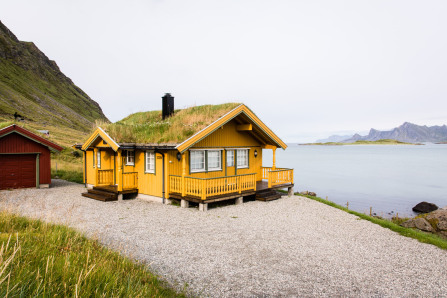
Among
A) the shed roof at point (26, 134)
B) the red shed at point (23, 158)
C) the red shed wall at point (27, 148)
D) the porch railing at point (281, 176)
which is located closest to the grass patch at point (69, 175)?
the red shed wall at point (27, 148)

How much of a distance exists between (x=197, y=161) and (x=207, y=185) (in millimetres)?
2132

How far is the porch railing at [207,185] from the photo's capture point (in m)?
13.9

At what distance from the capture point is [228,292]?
6.24 meters

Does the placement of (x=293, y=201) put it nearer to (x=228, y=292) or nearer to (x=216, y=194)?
(x=216, y=194)

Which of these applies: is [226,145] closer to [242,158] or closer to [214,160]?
[214,160]

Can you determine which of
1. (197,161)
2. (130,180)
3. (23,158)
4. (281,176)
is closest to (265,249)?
(197,161)

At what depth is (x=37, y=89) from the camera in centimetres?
11138

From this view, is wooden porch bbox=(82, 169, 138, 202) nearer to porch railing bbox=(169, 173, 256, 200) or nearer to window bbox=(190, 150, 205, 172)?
porch railing bbox=(169, 173, 256, 200)

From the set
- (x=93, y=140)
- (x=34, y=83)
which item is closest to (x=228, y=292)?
(x=93, y=140)

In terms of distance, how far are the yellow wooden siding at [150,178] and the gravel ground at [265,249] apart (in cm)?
116

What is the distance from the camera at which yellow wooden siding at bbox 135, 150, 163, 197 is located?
50.5 ft

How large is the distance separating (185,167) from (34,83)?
428ft

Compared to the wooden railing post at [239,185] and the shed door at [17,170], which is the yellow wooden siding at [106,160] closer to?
the shed door at [17,170]

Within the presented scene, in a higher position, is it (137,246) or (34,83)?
(34,83)
